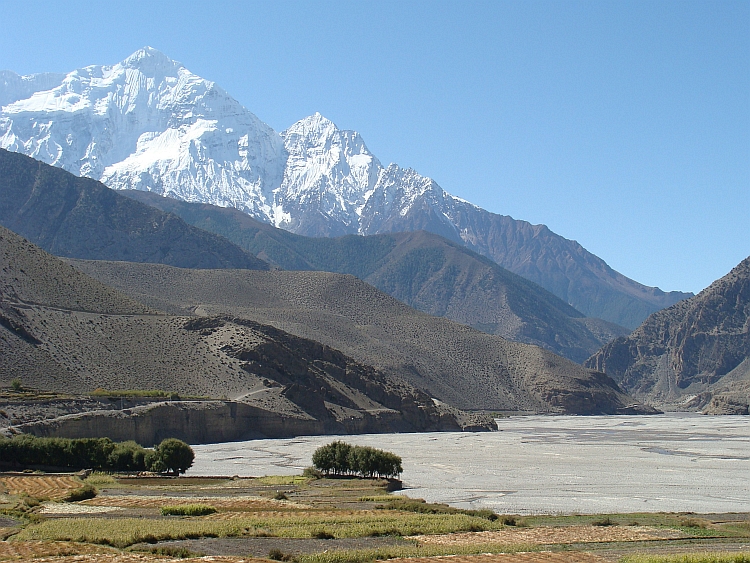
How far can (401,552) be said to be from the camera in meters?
34.4

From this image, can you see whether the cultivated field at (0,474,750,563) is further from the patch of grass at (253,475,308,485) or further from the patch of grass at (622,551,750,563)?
the patch of grass at (253,475,308,485)

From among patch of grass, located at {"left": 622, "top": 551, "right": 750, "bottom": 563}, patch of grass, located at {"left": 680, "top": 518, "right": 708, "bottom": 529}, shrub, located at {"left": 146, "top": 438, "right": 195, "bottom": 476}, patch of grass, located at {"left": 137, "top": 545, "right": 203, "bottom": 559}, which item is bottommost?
patch of grass, located at {"left": 680, "top": 518, "right": 708, "bottom": 529}

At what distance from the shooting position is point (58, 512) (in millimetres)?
44781

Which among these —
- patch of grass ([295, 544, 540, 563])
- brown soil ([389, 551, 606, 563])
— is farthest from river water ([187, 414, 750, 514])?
brown soil ([389, 551, 606, 563])

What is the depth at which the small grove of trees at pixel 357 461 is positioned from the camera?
67312 mm

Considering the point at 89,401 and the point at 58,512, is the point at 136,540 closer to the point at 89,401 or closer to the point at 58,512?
the point at 58,512

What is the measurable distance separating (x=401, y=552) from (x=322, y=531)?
5863 millimetres

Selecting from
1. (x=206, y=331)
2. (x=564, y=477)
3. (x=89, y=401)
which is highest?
(x=206, y=331)

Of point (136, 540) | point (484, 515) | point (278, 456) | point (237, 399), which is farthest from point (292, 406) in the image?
point (136, 540)

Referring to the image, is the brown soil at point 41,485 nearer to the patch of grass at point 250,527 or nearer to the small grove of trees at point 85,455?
the small grove of trees at point 85,455

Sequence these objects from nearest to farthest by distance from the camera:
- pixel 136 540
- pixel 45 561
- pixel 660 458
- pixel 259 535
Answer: pixel 45 561
pixel 136 540
pixel 259 535
pixel 660 458

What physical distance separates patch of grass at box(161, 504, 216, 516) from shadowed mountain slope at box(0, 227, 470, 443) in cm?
5747

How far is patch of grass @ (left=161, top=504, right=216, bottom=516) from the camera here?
45.5 meters

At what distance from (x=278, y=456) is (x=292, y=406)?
33095 millimetres
